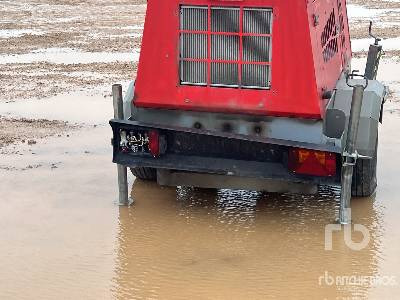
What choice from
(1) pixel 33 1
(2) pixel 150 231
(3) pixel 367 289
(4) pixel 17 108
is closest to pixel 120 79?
(4) pixel 17 108

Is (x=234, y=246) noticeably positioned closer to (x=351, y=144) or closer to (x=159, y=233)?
(x=159, y=233)

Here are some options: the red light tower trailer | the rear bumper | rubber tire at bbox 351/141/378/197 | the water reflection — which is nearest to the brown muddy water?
the water reflection

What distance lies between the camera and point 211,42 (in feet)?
21.2

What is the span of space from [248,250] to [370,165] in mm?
1725

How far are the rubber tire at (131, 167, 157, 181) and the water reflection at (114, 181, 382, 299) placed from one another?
13 cm

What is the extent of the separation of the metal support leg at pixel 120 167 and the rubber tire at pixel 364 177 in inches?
87.7

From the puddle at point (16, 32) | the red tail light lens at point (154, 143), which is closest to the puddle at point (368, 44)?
the puddle at point (16, 32)

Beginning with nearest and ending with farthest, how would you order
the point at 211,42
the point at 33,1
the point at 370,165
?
the point at 211,42
the point at 370,165
the point at 33,1

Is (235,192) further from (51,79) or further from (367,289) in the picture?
(51,79)

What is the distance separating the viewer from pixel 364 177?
713cm

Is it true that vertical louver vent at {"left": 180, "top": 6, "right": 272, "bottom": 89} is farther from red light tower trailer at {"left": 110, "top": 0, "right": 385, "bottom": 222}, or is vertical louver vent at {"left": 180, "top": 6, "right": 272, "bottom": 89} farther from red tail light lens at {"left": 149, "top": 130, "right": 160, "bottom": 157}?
red tail light lens at {"left": 149, "top": 130, "right": 160, "bottom": 157}

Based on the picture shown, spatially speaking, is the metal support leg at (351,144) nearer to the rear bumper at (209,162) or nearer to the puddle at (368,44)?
the rear bumper at (209,162)

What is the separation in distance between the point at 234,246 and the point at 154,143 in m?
1.14

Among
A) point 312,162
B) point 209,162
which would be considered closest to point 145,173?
point 209,162
